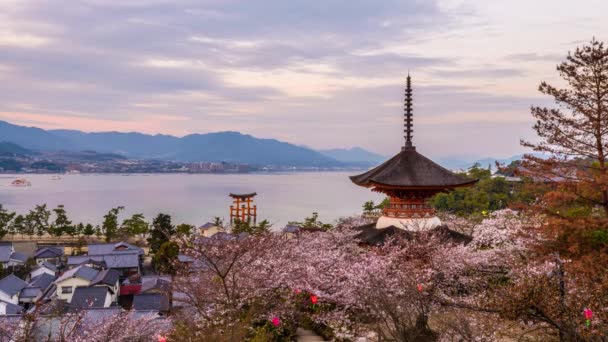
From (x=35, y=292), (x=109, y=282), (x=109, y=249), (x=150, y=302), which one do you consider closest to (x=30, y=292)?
(x=35, y=292)

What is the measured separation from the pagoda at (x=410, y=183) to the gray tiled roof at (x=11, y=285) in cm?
2244

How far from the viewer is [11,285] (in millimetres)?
27344

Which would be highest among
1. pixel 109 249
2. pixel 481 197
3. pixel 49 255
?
pixel 481 197

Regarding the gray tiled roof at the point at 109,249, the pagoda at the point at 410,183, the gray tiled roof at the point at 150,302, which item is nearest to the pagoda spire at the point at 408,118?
the pagoda at the point at 410,183

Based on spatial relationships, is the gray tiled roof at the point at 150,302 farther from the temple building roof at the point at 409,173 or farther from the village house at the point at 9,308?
the temple building roof at the point at 409,173

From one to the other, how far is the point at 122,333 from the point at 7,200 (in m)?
100

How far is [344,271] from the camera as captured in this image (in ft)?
34.1

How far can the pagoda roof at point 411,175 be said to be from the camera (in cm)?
1298

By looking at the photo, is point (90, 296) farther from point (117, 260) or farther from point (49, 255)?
point (49, 255)

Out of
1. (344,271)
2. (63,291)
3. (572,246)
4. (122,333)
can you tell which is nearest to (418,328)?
(344,271)

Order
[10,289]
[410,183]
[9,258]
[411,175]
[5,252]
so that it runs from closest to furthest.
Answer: [410,183] < [411,175] < [10,289] < [9,258] < [5,252]

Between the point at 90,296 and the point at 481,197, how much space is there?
26743 millimetres

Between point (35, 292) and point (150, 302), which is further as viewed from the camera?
point (35, 292)

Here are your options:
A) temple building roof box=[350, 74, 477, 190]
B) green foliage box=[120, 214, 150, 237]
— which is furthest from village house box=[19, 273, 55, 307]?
temple building roof box=[350, 74, 477, 190]
